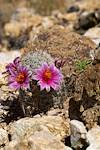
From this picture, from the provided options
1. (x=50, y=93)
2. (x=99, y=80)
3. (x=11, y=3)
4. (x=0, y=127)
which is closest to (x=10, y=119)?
(x=0, y=127)

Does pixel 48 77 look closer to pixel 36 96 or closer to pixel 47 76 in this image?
pixel 47 76

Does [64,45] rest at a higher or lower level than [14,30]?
Result: higher

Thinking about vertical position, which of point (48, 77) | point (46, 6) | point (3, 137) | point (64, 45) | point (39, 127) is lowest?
point (3, 137)

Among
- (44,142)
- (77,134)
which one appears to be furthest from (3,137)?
(77,134)

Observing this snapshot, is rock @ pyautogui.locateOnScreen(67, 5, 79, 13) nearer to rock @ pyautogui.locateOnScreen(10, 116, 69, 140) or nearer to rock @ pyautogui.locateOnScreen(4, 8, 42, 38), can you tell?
rock @ pyautogui.locateOnScreen(4, 8, 42, 38)

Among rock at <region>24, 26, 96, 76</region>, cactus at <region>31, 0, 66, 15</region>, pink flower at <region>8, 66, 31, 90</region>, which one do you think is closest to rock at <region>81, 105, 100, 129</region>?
pink flower at <region>8, 66, 31, 90</region>

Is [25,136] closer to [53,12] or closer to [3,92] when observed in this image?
[3,92]
